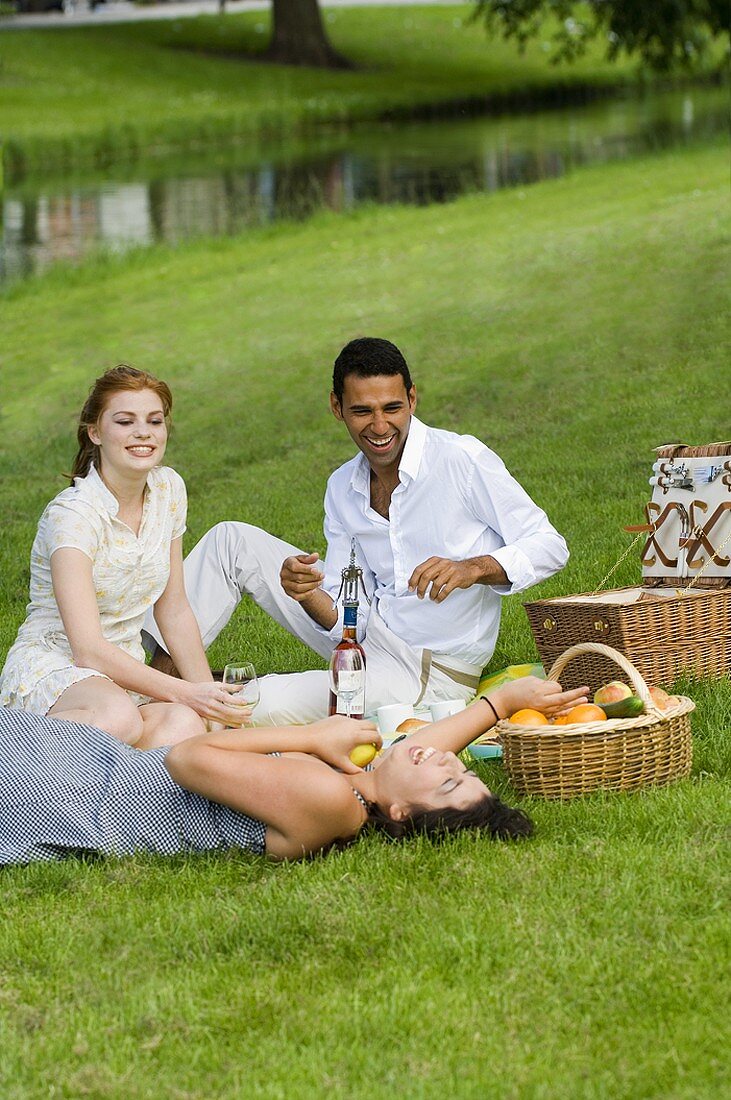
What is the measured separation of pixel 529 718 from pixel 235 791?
3.48 feet

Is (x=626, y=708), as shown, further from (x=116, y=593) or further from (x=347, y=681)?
(x=116, y=593)

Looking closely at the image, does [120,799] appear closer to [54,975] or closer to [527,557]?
[54,975]

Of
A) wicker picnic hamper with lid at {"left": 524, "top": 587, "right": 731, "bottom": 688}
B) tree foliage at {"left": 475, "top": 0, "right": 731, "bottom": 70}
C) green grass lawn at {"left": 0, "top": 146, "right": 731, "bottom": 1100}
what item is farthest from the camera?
tree foliage at {"left": 475, "top": 0, "right": 731, "bottom": 70}

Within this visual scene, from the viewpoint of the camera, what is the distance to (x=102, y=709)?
505 cm

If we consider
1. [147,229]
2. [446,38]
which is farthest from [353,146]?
[446,38]

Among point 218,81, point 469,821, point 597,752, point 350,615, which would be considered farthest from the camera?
point 218,81

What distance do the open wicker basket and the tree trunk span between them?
4288 cm

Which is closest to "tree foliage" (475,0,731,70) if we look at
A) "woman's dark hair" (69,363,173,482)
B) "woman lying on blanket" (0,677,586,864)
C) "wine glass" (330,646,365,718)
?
"woman's dark hair" (69,363,173,482)

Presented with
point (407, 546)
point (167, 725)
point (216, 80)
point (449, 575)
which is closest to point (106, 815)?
point (167, 725)

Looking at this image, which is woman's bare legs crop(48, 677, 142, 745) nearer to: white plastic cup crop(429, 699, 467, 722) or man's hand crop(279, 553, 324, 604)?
man's hand crop(279, 553, 324, 604)

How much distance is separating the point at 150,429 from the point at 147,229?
17178mm

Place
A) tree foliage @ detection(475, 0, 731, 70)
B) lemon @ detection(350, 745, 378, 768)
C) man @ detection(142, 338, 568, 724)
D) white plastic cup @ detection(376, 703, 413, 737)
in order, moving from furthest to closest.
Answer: tree foliage @ detection(475, 0, 731, 70), man @ detection(142, 338, 568, 724), white plastic cup @ detection(376, 703, 413, 737), lemon @ detection(350, 745, 378, 768)

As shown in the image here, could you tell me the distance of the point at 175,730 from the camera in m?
5.14

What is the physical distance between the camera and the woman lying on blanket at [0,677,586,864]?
4.30 m
